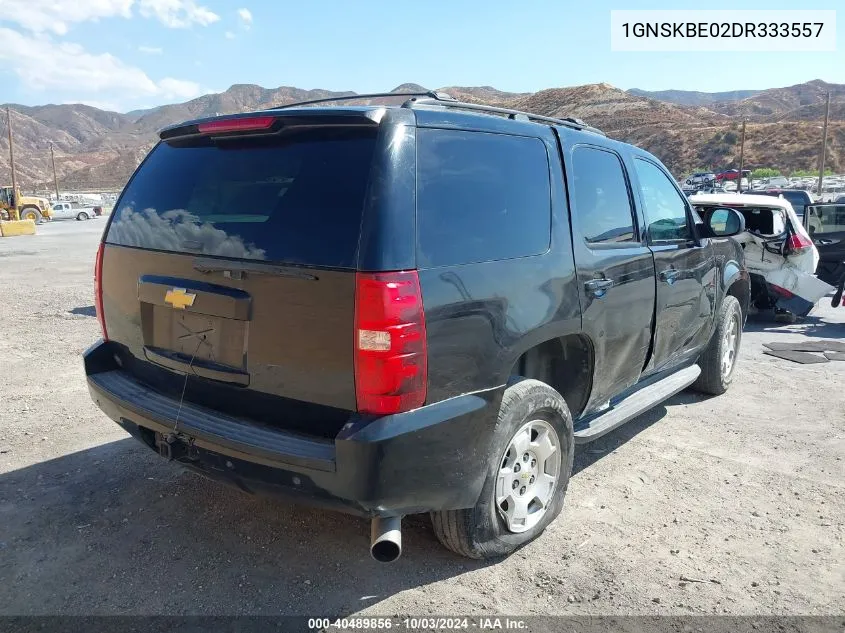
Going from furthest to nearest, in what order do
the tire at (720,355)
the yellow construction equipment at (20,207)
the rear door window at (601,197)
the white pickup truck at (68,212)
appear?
1. the white pickup truck at (68,212)
2. the yellow construction equipment at (20,207)
3. the tire at (720,355)
4. the rear door window at (601,197)

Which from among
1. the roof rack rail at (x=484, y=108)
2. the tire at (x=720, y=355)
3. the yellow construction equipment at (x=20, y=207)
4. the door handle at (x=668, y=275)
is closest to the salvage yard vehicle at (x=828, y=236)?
the tire at (x=720, y=355)

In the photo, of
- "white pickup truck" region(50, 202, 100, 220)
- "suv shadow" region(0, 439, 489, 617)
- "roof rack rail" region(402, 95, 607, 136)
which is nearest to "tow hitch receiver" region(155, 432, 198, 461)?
"suv shadow" region(0, 439, 489, 617)

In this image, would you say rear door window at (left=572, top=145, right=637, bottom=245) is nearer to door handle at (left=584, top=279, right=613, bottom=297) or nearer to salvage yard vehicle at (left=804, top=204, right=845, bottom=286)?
door handle at (left=584, top=279, right=613, bottom=297)

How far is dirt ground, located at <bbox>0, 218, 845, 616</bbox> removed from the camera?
2.82 metres

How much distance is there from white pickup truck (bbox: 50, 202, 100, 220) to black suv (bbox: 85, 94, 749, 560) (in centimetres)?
4544

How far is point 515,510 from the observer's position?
313 cm

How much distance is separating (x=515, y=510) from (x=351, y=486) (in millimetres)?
1048

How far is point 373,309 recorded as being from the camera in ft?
7.72

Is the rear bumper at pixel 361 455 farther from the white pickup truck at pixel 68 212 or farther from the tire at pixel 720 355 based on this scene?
the white pickup truck at pixel 68 212

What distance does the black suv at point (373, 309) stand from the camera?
7.98ft

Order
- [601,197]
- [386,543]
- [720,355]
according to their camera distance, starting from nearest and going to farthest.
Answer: [386,543] < [601,197] < [720,355]

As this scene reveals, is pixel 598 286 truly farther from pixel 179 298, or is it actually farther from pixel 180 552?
pixel 180 552

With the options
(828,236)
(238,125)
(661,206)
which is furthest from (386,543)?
(828,236)

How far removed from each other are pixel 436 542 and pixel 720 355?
3.40 meters
